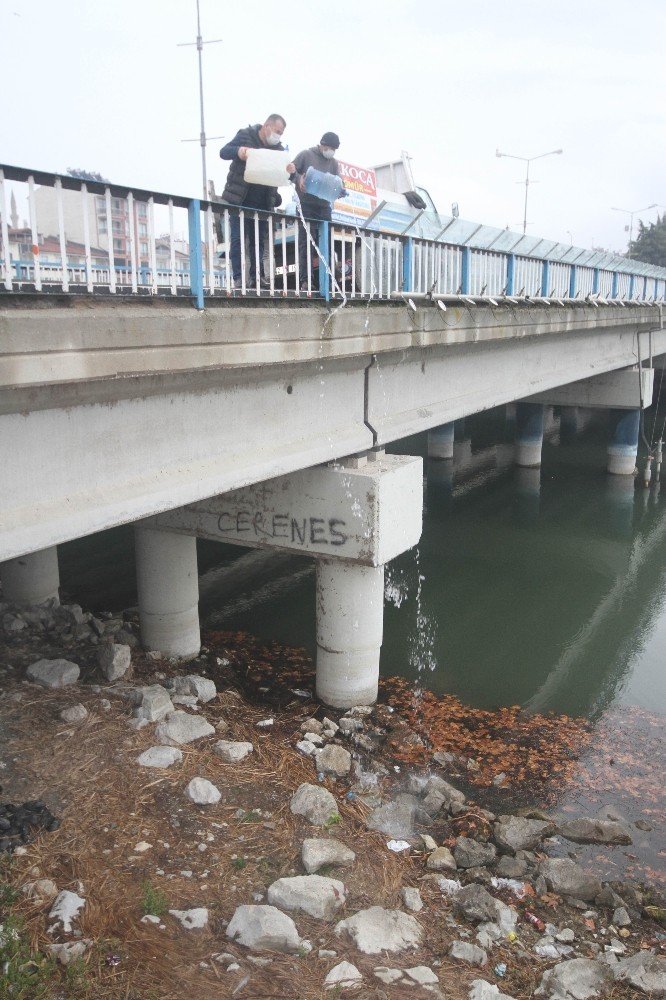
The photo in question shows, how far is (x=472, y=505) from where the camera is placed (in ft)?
64.5

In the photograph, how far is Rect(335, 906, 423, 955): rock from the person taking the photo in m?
4.45

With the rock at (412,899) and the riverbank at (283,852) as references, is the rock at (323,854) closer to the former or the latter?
the riverbank at (283,852)

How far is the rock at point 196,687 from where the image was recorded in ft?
Result: 25.3

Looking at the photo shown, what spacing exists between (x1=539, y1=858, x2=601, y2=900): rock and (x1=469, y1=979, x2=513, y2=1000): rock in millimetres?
1329

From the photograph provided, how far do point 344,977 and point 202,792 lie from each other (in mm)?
1944

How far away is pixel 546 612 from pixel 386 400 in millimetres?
Answer: 5995

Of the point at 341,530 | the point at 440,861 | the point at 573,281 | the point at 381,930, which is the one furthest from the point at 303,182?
the point at 573,281

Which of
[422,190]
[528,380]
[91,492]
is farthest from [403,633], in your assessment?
[422,190]

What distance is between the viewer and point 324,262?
21.4ft

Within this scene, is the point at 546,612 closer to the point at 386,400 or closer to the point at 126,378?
the point at 386,400

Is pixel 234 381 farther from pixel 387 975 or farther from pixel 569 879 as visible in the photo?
pixel 569 879

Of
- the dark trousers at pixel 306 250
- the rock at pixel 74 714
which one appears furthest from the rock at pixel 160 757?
the dark trousers at pixel 306 250

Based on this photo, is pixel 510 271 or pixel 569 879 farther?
pixel 510 271

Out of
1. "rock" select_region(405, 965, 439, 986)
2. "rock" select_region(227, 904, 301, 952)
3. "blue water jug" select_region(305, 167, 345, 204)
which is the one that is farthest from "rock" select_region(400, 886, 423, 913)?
"blue water jug" select_region(305, 167, 345, 204)
